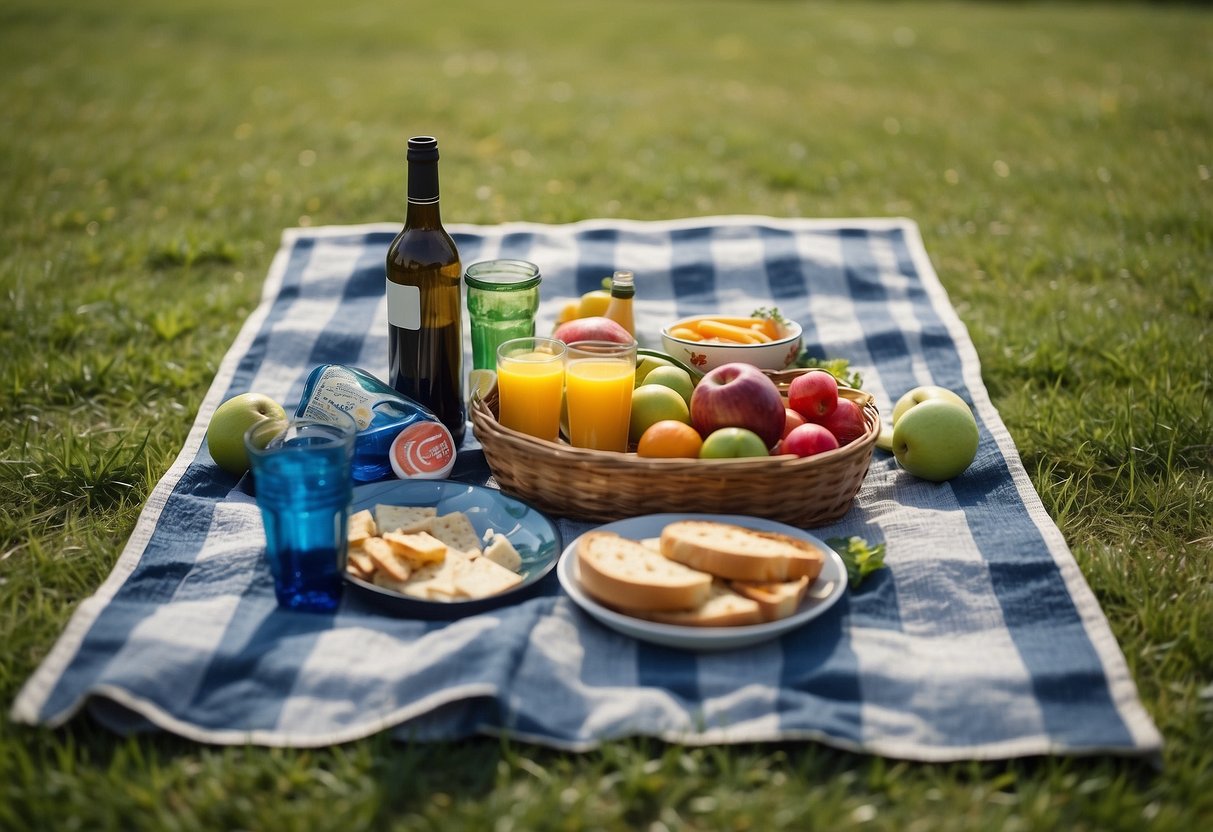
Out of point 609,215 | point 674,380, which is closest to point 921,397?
point 674,380

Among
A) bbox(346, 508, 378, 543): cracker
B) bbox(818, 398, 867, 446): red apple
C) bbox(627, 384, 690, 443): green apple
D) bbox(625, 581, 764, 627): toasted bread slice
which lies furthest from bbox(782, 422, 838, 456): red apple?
bbox(346, 508, 378, 543): cracker

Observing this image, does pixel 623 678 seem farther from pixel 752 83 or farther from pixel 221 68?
pixel 221 68

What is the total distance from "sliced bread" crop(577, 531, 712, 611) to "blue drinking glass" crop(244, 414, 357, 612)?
1.70 feet

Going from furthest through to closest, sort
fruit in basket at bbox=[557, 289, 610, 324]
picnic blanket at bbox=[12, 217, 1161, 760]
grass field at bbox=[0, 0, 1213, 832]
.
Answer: fruit in basket at bbox=[557, 289, 610, 324] → picnic blanket at bbox=[12, 217, 1161, 760] → grass field at bbox=[0, 0, 1213, 832]

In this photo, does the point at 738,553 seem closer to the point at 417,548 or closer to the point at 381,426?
the point at 417,548

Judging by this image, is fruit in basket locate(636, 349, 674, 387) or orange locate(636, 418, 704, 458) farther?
fruit in basket locate(636, 349, 674, 387)

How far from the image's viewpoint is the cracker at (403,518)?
2602 millimetres

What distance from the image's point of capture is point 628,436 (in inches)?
114

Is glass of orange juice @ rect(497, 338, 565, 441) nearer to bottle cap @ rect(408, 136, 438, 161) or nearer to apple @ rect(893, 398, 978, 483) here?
bottle cap @ rect(408, 136, 438, 161)

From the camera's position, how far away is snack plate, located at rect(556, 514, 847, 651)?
2.22 metres

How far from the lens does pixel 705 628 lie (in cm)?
224

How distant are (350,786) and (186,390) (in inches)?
82.0

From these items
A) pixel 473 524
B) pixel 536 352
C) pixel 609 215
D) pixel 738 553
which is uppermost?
pixel 536 352

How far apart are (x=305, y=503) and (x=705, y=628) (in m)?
0.86
